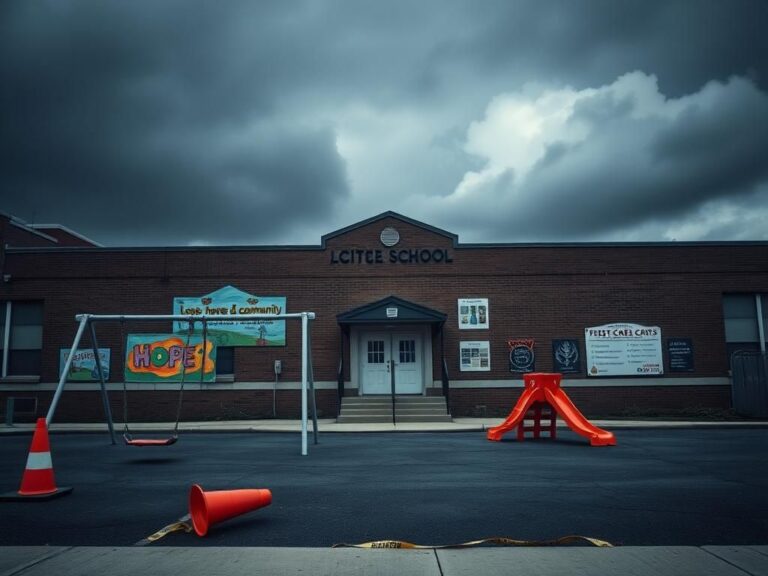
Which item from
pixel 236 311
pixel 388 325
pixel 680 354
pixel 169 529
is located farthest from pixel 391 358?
pixel 169 529

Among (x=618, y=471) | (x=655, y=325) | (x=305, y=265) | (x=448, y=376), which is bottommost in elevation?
(x=618, y=471)

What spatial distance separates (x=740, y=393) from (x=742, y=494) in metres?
14.3

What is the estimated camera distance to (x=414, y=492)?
7.23m

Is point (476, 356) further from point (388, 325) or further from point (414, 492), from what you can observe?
point (414, 492)

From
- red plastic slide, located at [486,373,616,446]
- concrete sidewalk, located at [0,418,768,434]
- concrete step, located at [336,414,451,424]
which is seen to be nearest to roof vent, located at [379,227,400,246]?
concrete step, located at [336,414,451,424]

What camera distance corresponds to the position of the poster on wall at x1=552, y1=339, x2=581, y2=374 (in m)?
20.0

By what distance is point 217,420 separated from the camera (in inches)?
764

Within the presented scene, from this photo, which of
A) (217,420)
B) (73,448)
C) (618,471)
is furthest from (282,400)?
(618,471)

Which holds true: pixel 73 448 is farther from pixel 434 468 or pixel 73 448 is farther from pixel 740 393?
pixel 740 393

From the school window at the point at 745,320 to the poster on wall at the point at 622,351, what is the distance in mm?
2612

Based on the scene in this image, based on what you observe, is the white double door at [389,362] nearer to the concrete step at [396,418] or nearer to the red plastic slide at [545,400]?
the concrete step at [396,418]

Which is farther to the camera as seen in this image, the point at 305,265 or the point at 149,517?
the point at 305,265

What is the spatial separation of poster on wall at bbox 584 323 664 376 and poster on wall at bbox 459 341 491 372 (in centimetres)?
324

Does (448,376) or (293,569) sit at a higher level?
(448,376)
